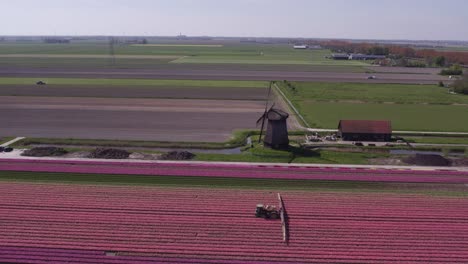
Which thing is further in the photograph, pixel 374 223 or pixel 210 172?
pixel 210 172

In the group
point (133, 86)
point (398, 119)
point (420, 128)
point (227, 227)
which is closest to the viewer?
point (227, 227)

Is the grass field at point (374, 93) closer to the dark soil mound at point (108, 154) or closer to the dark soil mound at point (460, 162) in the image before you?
the dark soil mound at point (460, 162)

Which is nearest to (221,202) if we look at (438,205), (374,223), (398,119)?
(374,223)

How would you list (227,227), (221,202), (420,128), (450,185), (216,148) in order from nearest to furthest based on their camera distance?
(227,227), (221,202), (450,185), (216,148), (420,128)

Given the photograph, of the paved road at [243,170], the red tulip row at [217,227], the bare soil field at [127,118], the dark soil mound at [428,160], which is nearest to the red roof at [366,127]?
the dark soil mound at [428,160]

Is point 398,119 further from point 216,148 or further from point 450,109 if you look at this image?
point 216,148

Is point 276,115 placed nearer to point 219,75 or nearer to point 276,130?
point 276,130
